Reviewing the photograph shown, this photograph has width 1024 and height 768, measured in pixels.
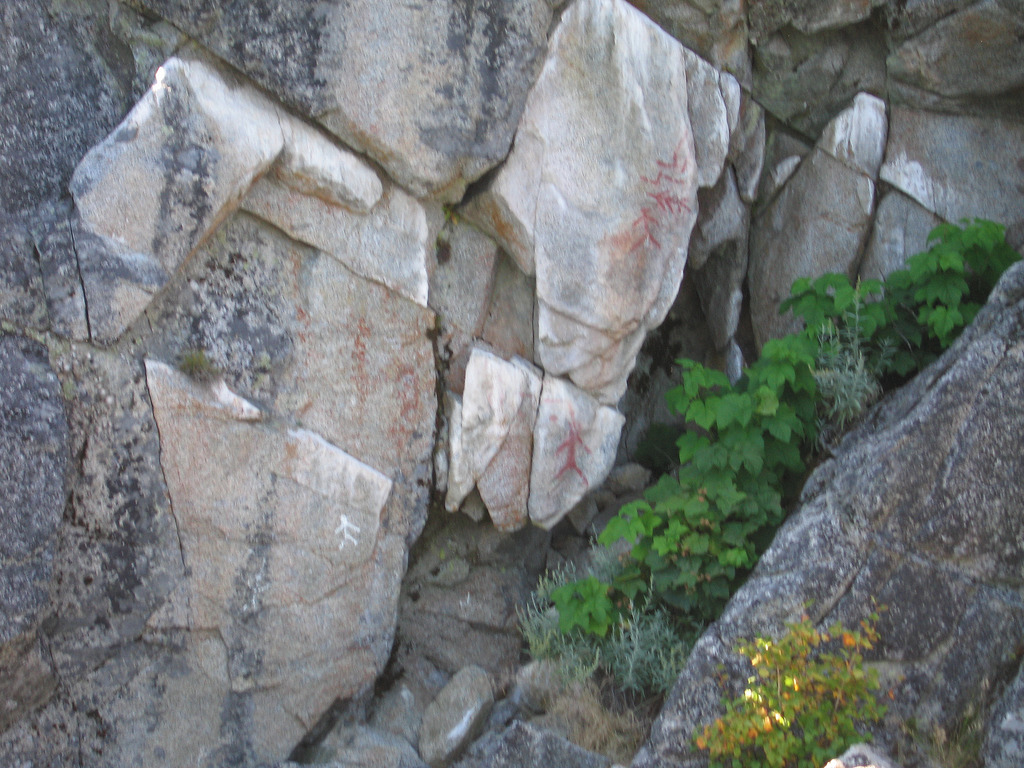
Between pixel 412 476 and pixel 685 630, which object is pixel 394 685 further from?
pixel 685 630

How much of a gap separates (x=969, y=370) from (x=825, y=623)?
123 centimetres

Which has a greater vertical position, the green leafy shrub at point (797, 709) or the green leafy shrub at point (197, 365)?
the green leafy shrub at point (797, 709)

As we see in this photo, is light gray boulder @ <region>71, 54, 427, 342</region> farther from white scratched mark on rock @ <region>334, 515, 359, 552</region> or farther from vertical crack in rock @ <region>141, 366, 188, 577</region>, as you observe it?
white scratched mark on rock @ <region>334, 515, 359, 552</region>

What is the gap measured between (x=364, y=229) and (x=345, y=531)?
1.49 metres

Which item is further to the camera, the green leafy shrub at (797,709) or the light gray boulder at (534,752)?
the light gray boulder at (534,752)

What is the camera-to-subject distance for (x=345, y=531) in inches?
168

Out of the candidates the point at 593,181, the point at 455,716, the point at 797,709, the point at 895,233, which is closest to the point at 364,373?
the point at 593,181

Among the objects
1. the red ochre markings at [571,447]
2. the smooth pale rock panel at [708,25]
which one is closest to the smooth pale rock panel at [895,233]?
the smooth pale rock panel at [708,25]

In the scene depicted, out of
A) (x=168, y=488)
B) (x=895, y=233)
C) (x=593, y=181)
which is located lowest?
(x=168, y=488)

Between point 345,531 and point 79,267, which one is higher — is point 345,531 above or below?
below

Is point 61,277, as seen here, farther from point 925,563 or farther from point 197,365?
point 925,563

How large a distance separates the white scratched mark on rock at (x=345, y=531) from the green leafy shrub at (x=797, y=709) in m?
1.85

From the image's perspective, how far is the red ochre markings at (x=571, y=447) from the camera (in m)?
4.76

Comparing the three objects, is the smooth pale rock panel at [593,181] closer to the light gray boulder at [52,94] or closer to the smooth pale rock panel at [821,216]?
the smooth pale rock panel at [821,216]
